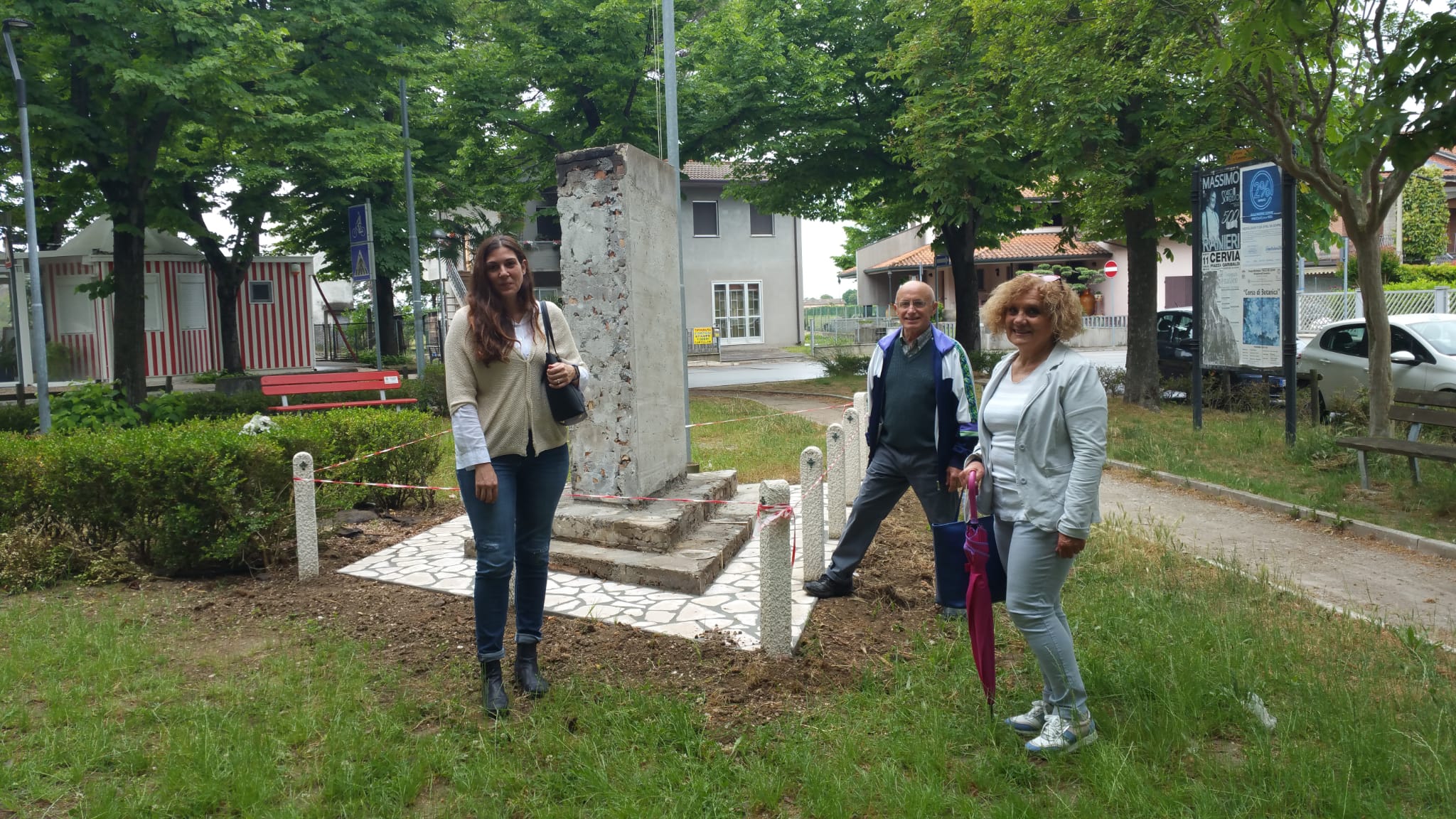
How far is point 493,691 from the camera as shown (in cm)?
417

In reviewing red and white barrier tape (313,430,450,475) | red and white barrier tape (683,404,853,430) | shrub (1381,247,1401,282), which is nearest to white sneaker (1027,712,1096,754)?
red and white barrier tape (313,430,450,475)

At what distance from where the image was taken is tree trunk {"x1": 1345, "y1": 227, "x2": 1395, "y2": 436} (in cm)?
911

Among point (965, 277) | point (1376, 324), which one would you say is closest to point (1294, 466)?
point (1376, 324)

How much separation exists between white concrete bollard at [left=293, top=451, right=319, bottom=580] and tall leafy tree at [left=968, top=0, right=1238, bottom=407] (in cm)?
997

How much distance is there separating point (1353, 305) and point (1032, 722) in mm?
21597

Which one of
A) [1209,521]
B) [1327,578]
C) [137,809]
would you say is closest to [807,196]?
[1209,521]

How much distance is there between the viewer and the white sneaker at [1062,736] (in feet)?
11.9

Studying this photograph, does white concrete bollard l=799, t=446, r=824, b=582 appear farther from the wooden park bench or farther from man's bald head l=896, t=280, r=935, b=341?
the wooden park bench

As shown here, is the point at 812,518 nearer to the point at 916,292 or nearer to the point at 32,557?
the point at 916,292

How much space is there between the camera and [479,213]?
1054 inches

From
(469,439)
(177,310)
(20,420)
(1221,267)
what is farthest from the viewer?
(177,310)

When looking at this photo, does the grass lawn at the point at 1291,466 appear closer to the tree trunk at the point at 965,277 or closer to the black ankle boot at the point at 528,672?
the black ankle boot at the point at 528,672

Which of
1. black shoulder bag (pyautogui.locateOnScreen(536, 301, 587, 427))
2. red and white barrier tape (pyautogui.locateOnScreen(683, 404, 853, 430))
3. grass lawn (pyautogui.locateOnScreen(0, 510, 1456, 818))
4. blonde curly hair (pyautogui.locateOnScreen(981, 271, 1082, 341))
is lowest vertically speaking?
grass lawn (pyautogui.locateOnScreen(0, 510, 1456, 818))

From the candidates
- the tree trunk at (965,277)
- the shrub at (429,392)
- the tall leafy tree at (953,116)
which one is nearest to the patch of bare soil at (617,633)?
the shrub at (429,392)
